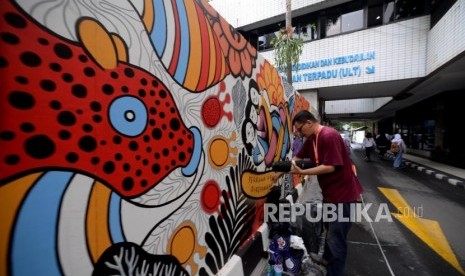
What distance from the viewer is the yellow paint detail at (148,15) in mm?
1522

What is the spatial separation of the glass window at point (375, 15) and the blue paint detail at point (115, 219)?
1344 centimetres

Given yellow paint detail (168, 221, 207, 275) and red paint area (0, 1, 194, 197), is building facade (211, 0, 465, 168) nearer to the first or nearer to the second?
yellow paint detail (168, 221, 207, 275)

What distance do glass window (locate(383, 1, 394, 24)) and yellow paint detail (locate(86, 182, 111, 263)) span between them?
13.5 m

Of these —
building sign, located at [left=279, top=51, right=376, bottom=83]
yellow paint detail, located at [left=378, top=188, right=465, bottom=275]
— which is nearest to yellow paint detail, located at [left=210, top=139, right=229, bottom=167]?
yellow paint detail, located at [left=378, top=188, right=465, bottom=275]

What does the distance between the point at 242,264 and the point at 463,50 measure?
27.0ft

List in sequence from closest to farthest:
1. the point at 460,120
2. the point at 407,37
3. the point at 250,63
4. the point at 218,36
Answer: the point at 218,36
the point at 250,63
the point at 407,37
the point at 460,120

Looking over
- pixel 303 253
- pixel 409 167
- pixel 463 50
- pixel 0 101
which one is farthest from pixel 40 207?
pixel 409 167

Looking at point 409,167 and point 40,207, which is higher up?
point 40,207

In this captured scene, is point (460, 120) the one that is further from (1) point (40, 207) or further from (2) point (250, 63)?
(1) point (40, 207)

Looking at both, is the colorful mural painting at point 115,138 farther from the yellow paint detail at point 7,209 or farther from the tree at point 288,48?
the tree at point 288,48

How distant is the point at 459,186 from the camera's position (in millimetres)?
7641

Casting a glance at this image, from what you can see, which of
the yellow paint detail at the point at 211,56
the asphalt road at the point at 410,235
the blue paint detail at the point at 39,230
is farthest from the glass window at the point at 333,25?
the blue paint detail at the point at 39,230

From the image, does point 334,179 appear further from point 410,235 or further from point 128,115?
point 410,235

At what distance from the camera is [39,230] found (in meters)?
0.99
